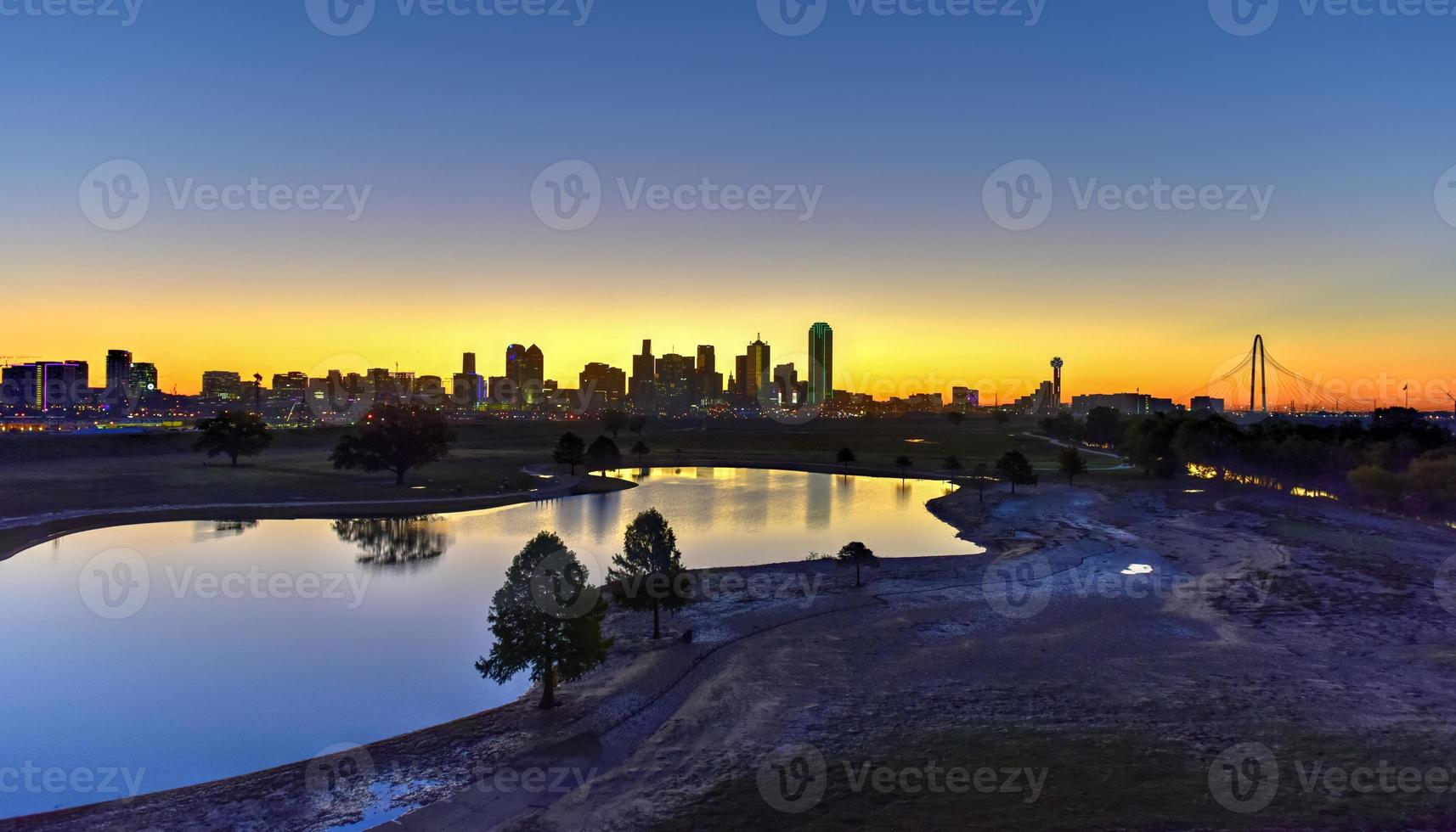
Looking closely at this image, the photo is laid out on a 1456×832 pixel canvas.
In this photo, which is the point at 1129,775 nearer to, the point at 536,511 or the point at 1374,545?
Result: the point at 1374,545

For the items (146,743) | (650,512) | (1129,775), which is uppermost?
(650,512)

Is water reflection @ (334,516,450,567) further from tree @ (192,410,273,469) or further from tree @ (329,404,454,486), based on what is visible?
tree @ (192,410,273,469)

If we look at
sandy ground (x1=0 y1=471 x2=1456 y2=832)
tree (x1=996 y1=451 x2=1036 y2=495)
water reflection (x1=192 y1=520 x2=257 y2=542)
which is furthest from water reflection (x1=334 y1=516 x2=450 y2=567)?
tree (x1=996 y1=451 x2=1036 y2=495)

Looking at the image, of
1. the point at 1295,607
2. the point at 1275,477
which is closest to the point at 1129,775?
the point at 1295,607

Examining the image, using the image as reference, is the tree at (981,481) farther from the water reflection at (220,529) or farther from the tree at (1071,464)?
the water reflection at (220,529)

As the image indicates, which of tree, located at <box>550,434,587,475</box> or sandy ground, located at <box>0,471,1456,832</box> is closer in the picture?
sandy ground, located at <box>0,471,1456,832</box>

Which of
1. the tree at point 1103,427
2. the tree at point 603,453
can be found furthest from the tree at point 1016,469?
the tree at point 1103,427
